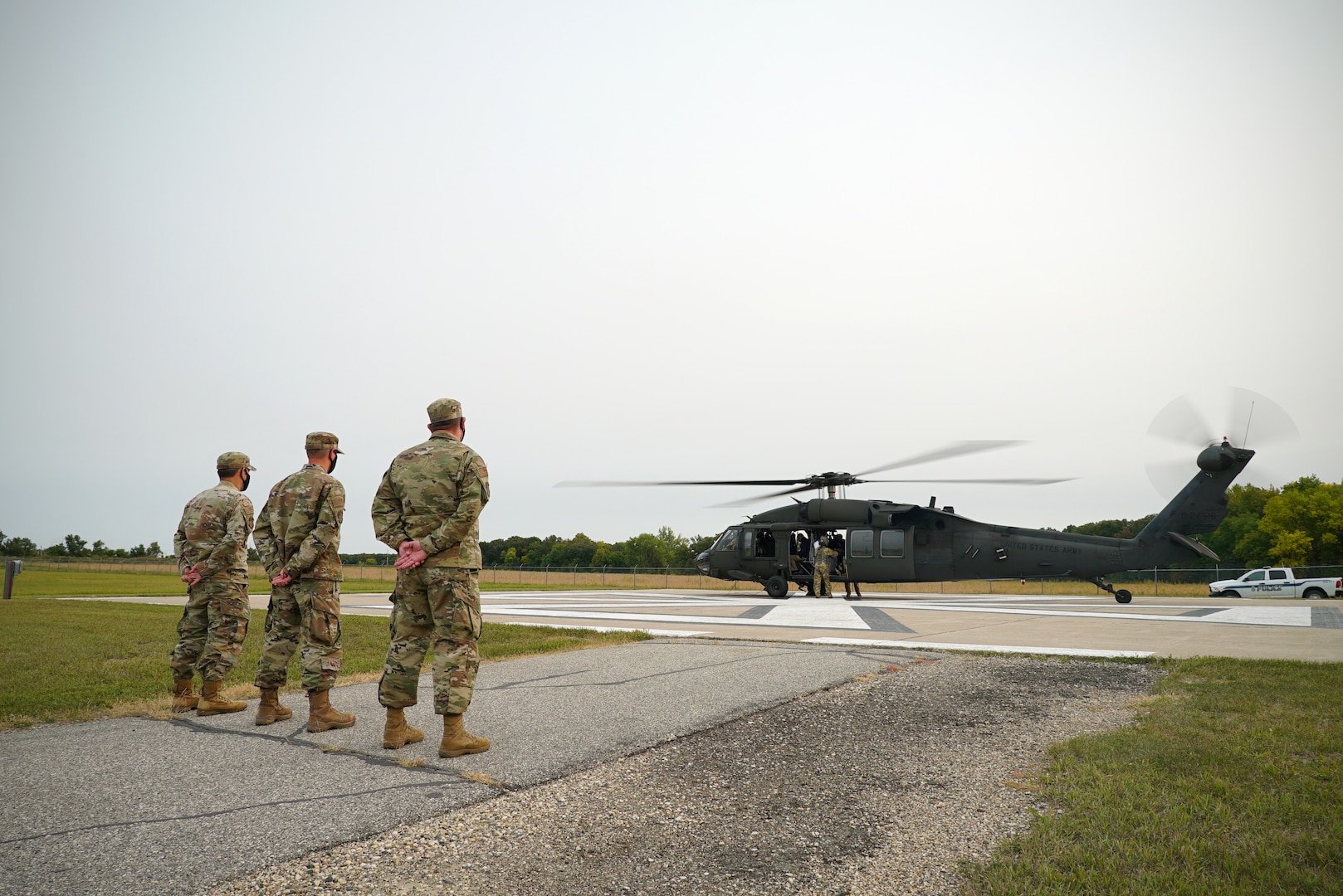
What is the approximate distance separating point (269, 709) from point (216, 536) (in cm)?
164

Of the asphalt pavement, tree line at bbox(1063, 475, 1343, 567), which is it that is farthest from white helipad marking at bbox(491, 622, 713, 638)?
tree line at bbox(1063, 475, 1343, 567)

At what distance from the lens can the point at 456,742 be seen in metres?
4.29

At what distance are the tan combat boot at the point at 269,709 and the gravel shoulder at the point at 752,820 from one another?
1.82m

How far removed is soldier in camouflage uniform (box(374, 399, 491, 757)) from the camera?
14.5 ft

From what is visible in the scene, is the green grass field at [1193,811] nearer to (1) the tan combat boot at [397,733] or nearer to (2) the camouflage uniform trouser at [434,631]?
(2) the camouflage uniform trouser at [434,631]

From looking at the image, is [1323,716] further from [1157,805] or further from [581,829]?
[581,829]

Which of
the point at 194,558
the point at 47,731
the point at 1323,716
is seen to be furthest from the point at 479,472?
the point at 1323,716

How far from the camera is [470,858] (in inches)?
112

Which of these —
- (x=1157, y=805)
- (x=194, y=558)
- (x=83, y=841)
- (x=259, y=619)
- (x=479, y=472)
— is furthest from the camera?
(x=259, y=619)

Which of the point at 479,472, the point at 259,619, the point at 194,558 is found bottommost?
the point at 259,619

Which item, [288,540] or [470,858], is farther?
[288,540]

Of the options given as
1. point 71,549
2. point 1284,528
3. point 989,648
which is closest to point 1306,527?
point 1284,528

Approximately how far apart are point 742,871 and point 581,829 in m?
0.72

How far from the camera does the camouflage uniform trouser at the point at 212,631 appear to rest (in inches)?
224
